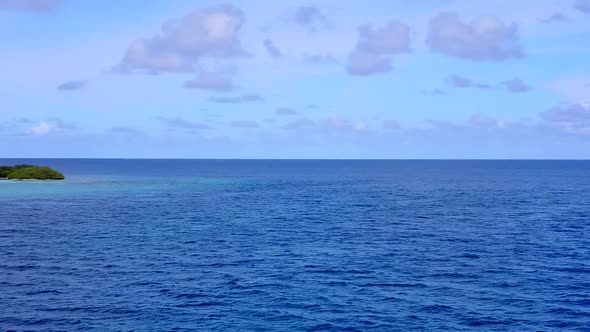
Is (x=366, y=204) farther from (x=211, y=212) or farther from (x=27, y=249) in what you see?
(x=27, y=249)

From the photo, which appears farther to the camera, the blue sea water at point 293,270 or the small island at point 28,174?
the small island at point 28,174

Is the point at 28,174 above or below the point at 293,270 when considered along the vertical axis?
above

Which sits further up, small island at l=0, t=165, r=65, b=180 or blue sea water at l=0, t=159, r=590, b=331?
small island at l=0, t=165, r=65, b=180

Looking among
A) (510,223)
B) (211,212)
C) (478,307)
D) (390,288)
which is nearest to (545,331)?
(478,307)

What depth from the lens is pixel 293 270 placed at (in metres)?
48.9

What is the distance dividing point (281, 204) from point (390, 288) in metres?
63.6

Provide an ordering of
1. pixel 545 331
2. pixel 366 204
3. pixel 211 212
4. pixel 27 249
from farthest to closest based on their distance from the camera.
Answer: pixel 366 204 → pixel 211 212 → pixel 27 249 → pixel 545 331

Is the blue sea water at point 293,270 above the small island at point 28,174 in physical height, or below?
below

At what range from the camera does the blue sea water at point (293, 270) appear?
36.1m

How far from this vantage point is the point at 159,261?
2041 inches

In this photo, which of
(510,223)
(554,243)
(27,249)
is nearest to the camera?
(27,249)

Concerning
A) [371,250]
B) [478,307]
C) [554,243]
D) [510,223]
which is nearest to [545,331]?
[478,307]

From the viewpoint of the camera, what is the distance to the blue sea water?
3609cm

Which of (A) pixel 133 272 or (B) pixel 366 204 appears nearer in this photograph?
(A) pixel 133 272
